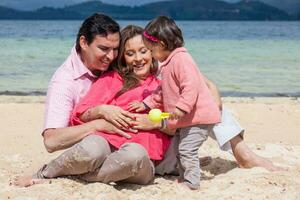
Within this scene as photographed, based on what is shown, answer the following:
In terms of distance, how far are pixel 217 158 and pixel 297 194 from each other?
149 cm

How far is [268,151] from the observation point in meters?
5.74

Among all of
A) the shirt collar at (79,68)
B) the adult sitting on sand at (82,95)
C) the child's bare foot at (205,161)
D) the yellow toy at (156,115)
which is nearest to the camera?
the yellow toy at (156,115)

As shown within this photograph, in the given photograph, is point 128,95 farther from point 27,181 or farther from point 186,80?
point 27,181

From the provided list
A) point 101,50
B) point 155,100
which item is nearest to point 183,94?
point 155,100

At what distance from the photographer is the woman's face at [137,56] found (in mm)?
4305

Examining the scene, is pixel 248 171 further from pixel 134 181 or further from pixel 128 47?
pixel 128 47

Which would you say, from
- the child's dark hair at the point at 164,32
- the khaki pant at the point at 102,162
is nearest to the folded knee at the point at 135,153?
the khaki pant at the point at 102,162

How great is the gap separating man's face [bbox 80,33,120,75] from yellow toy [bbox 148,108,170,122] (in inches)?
19.4

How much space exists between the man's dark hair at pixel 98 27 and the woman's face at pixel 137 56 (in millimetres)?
143

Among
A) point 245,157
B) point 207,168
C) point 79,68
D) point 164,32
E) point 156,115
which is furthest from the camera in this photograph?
point 207,168

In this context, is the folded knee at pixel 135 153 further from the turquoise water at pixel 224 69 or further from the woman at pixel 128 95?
the turquoise water at pixel 224 69

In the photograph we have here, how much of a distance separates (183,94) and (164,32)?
16.3 inches

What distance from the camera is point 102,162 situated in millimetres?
4133

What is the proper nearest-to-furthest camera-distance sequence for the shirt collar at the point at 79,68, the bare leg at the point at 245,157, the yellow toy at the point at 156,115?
the yellow toy at the point at 156,115 → the shirt collar at the point at 79,68 → the bare leg at the point at 245,157
